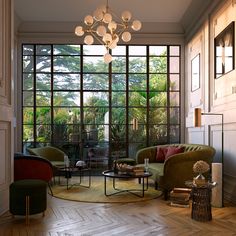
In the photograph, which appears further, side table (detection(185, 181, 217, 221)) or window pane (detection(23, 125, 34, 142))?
window pane (detection(23, 125, 34, 142))

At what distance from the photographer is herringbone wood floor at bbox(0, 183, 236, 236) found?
3.55 metres

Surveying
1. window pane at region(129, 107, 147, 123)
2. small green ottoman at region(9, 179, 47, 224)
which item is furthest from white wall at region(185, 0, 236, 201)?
small green ottoman at region(9, 179, 47, 224)

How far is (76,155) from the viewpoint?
7.95 m

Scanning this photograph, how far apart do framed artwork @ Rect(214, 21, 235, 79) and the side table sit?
2027 millimetres

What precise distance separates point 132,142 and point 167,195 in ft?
9.55

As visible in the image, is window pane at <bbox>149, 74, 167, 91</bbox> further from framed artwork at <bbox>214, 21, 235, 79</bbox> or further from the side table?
the side table

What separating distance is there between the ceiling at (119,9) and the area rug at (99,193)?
11.9ft

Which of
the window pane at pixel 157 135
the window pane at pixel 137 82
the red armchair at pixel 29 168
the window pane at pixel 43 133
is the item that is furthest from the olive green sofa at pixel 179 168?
the window pane at pixel 43 133

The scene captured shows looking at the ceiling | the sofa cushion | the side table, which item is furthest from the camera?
the ceiling

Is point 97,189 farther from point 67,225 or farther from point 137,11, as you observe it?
point 137,11

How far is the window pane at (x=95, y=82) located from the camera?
796cm

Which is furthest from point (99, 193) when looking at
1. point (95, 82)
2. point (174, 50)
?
point (174, 50)

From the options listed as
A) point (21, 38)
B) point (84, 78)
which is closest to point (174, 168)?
point (84, 78)

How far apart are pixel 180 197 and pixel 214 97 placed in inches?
81.6
